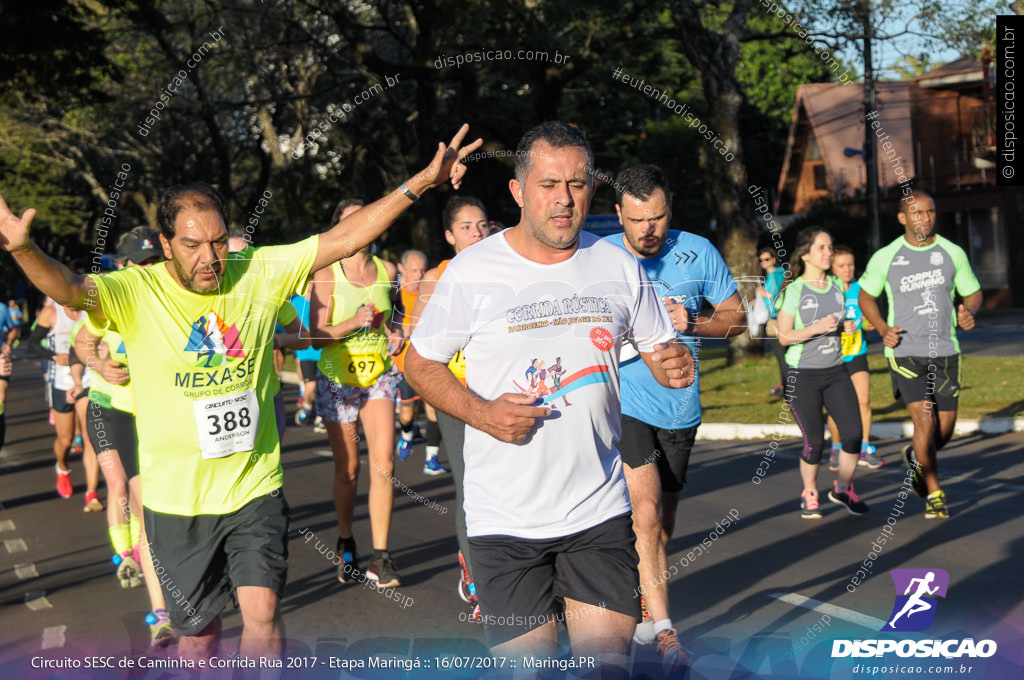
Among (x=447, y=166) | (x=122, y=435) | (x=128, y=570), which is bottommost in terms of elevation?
(x=128, y=570)

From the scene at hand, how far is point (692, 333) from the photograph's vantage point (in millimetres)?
5145

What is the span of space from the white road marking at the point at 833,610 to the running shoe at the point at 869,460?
4.35 meters

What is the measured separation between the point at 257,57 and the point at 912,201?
20.0 metres

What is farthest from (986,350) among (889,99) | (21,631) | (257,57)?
(889,99)

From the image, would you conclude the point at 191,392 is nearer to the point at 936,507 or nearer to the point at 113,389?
the point at 113,389

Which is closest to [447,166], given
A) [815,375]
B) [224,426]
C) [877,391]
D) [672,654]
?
[224,426]

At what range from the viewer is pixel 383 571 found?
6.68 m

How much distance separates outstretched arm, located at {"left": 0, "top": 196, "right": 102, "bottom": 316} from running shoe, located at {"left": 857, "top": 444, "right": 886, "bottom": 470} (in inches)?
312

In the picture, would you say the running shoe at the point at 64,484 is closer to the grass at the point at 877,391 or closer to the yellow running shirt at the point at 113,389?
the yellow running shirt at the point at 113,389

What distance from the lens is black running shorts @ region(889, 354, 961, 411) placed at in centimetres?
783

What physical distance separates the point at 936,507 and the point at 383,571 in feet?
12.9

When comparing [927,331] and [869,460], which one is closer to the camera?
[927,331]

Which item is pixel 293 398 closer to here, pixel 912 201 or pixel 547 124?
pixel 912 201

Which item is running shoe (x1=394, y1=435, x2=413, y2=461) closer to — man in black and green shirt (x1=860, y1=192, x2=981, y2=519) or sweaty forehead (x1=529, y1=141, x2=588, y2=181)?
man in black and green shirt (x1=860, y1=192, x2=981, y2=519)
